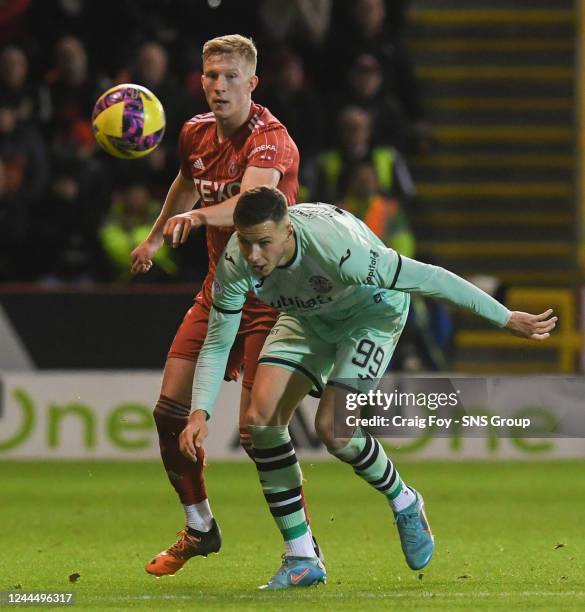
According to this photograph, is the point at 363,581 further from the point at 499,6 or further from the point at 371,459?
the point at 499,6

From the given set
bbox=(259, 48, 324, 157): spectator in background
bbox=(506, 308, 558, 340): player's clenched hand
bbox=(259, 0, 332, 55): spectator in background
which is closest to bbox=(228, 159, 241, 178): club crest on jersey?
bbox=(506, 308, 558, 340): player's clenched hand

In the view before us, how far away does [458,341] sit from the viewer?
1386cm

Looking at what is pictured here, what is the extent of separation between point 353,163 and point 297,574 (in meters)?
7.01

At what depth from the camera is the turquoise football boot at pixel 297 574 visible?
6.06m

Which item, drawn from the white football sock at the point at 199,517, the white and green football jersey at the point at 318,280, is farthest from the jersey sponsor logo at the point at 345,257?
the white football sock at the point at 199,517

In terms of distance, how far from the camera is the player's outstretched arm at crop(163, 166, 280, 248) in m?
5.80

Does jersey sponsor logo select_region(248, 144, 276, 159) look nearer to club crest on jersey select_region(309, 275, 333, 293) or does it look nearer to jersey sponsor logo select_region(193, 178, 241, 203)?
jersey sponsor logo select_region(193, 178, 241, 203)

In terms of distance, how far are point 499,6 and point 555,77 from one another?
0.93 m

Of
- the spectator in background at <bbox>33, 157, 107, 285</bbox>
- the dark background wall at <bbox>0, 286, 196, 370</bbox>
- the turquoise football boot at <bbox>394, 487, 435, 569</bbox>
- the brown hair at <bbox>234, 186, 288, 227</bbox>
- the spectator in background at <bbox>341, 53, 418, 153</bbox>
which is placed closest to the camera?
the brown hair at <bbox>234, 186, 288, 227</bbox>

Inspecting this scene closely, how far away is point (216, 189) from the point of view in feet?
21.5

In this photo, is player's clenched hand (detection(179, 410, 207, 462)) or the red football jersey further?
the red football jersey

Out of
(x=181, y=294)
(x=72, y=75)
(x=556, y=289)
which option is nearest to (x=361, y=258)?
(x=181, y=294)

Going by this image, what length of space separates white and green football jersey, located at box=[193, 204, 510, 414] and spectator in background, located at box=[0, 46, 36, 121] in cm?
722

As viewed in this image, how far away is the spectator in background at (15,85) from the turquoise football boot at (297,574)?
747 centimetres
